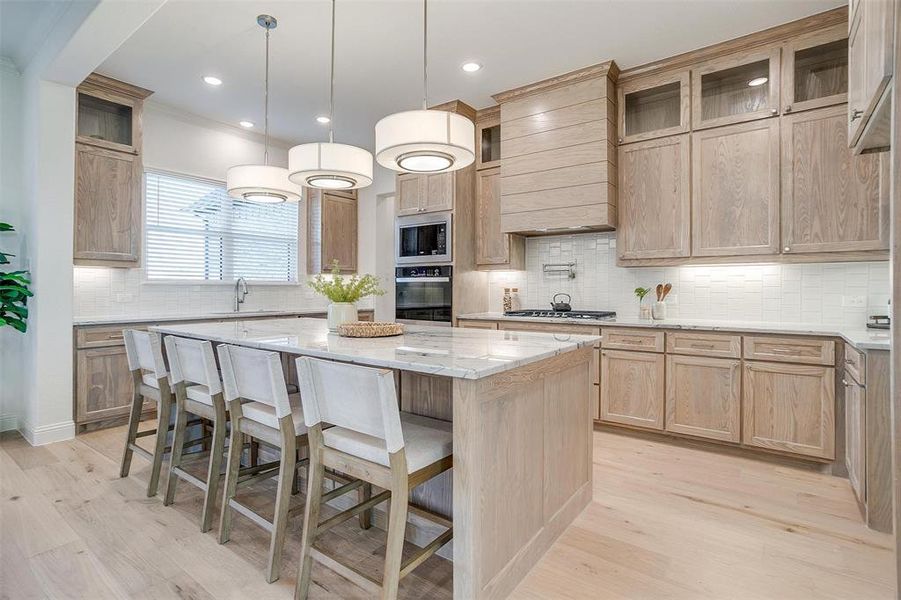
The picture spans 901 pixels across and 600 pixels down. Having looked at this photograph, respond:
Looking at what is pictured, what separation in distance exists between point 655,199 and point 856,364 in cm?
181

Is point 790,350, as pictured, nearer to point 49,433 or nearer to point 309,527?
point 309,527

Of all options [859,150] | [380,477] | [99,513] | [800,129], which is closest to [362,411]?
[380,477]

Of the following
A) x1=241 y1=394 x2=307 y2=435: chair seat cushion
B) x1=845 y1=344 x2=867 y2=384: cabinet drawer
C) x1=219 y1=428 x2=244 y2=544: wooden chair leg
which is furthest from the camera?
x1=845 y1=344 x2=867 y2=384: cabinet drawer

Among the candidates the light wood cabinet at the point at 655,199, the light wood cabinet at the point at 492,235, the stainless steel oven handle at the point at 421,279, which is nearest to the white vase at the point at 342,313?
the stainless steel oven handle at the point at 421,279

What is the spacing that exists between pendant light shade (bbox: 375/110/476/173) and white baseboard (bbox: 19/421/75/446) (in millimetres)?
3338

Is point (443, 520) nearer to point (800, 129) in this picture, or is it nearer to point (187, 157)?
point (800, 129)

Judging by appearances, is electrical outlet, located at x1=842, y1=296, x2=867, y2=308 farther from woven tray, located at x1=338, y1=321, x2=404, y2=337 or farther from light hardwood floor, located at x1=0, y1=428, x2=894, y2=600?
woven tray, located at x1=338, y1=321, x2=404, y2=337

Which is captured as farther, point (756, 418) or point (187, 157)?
point (187, 157)

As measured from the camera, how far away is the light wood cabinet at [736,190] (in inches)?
130

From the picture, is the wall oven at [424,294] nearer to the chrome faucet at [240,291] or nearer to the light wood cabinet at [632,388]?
the light wood cabinet at [632,388]

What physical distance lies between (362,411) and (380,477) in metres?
0.24

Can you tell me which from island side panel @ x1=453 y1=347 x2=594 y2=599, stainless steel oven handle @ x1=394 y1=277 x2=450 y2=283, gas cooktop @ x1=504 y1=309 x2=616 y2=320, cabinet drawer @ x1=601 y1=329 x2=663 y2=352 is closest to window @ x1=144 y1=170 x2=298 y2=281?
stainless steel oven handle @ x1=394 y1=277 x2=450 y2=283

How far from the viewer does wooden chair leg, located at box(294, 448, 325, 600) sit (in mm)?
1711

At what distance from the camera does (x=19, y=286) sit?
11.1 feet
